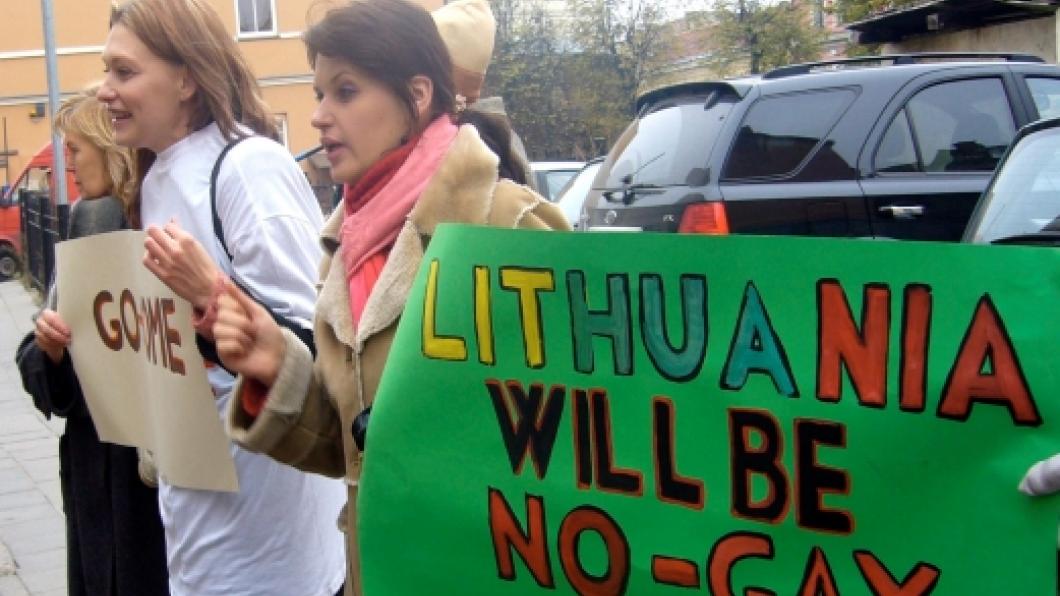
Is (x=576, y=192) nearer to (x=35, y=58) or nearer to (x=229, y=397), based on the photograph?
(x=229, y=397)

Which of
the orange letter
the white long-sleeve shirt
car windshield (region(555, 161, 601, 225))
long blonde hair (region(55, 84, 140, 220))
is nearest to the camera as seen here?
the white long-sleeve shirt

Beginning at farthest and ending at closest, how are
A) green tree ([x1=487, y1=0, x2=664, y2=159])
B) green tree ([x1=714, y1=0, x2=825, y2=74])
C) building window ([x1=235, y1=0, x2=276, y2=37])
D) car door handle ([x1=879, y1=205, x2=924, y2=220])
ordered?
building window ([x1=235, y1=0, x2=276, y2=37])
green tree ([x1=487, y1=0, x2=664, y2=159])
green tree ([x1=714, y1=0, x2=825, y2=74])
car door handle ([x1=879, y1=205, x2=924, y2=220])

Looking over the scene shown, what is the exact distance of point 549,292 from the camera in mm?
1820

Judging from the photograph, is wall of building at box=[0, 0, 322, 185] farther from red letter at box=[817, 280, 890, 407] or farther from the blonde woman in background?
red letter at box=[817, 280, 890, 407]

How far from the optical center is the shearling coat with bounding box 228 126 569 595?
223cm

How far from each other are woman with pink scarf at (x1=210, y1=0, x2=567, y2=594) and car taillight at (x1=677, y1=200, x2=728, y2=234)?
5.09 metres

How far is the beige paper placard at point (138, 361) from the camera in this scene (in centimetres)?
260

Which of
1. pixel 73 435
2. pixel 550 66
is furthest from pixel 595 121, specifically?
pixel 73 435

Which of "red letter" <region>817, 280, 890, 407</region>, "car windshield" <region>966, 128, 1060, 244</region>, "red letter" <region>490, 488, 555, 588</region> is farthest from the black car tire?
"red letter" <region>817, 280, 890, 407</region>

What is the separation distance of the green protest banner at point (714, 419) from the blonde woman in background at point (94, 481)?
1.42 metres

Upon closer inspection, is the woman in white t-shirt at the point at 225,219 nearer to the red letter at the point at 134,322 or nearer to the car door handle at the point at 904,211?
the red letter at the point at 134,322

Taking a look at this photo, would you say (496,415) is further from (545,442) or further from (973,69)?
(973,69)

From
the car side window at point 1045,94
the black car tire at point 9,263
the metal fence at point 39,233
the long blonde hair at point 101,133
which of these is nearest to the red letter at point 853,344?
the long blonde hair at point 101,133

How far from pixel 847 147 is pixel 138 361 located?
522 cm
